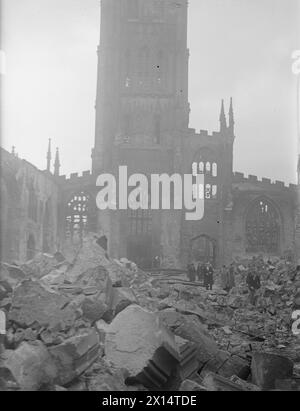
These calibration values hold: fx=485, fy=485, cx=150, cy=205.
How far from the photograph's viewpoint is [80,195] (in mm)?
33594

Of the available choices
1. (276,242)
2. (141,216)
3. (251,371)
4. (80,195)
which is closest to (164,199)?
(141,216)

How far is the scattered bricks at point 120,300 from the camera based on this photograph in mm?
7680

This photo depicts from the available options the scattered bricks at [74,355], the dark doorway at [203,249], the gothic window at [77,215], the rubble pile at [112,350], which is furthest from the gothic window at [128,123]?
the scattered bricks at [74,355]

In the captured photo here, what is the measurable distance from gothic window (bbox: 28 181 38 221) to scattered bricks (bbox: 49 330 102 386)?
20.4 m

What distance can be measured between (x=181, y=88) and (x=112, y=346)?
97.8ft

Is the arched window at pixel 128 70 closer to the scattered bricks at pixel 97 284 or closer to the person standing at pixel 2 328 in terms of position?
the scattered bricks at pixel 97 284

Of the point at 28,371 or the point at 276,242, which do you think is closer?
the point at 28,371

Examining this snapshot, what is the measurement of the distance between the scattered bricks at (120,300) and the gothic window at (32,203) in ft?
60.9

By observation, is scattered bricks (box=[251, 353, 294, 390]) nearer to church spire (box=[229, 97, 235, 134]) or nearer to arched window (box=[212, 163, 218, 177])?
arched window (box=[212, 163, 218, 177])

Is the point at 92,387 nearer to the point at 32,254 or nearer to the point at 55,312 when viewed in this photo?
the point at 55,312

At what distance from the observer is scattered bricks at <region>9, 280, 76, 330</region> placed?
6.74m

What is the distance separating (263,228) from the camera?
33219mm

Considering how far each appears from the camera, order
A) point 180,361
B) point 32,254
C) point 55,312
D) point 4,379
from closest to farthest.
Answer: point 4,379, point 180,361, point 55,312, point 32,254

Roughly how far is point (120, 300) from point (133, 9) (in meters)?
31.9
